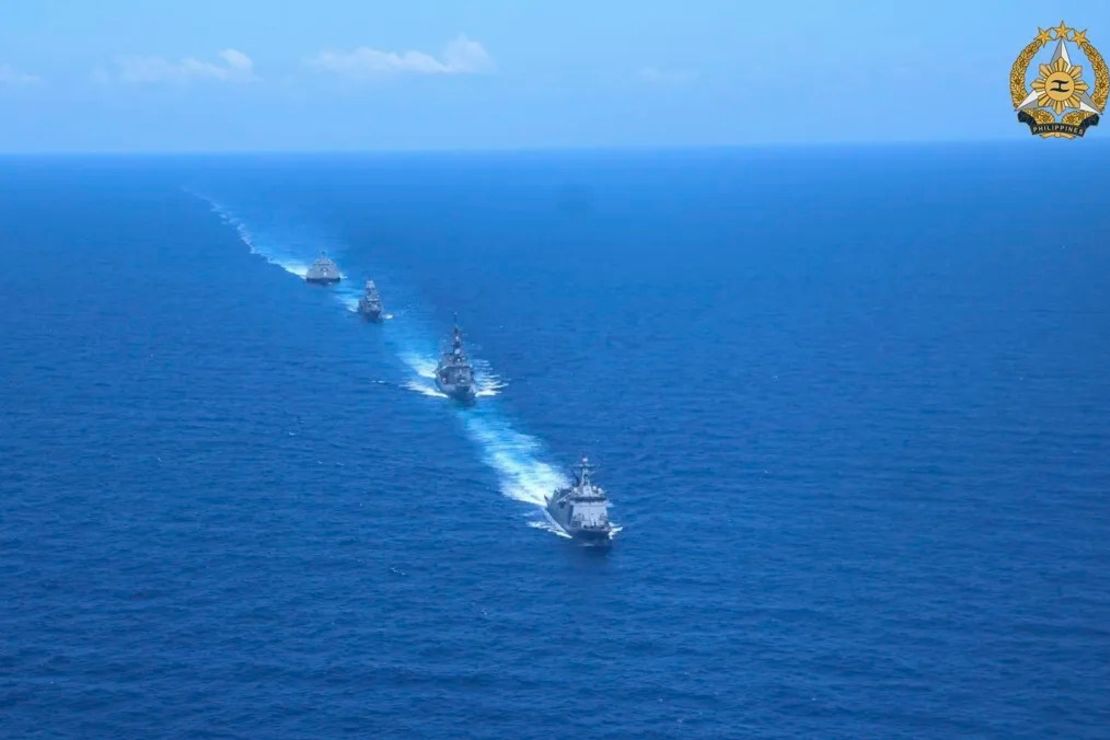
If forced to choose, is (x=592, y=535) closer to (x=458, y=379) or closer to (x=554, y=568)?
(x=554, y=568)

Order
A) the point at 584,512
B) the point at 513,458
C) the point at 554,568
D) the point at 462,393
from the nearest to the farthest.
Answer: the point at 554,568 < the point at 584,512 < the point at 513,458 < the point at 462,393

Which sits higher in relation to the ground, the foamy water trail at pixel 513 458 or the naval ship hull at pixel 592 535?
the foamy water trail at pixel 513 458

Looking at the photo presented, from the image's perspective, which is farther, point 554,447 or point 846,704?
point 554,447

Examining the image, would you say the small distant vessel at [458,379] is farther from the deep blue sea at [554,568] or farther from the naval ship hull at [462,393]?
the deep blue sea at [554,568]

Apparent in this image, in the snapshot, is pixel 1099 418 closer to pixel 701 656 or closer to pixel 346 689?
pixel 701 656

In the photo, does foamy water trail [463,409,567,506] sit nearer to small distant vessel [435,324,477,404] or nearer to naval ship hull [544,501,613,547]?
small distant vessel [435,324,477,404]

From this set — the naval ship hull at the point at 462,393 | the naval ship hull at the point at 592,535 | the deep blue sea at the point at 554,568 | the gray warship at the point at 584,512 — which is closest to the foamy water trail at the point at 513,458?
the deep blue sea at the point at 554,568

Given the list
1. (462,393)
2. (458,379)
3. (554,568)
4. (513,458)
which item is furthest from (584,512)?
(458,379)

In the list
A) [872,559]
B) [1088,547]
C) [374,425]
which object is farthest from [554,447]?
[1088,547]
